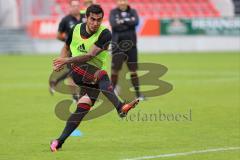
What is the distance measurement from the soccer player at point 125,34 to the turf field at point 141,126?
36.6 inches

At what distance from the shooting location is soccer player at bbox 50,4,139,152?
30.7ft

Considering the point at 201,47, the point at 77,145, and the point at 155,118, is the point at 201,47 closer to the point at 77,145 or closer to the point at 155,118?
the point at 155,118

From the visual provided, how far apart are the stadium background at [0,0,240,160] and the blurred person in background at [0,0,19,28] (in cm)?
6

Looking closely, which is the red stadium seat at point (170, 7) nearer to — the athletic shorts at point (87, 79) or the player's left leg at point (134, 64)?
the player's left leg at point (134, 64)

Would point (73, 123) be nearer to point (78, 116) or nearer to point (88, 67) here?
point (78, 116)

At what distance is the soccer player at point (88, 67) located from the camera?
9.34m

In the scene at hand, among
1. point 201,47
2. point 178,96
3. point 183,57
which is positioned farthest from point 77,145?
point 201,47

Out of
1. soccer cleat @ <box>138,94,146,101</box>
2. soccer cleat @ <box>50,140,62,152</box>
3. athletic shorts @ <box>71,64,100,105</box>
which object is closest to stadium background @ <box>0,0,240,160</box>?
soccer cleat @ <box>50,140,62,152</box>

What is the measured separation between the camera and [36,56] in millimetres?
32906

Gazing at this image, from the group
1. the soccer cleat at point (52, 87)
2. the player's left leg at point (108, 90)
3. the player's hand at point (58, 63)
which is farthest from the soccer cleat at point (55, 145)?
the soccer cleat at point (52, 87)

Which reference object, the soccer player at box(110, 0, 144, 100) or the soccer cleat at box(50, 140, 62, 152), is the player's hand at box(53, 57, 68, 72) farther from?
the soccer player at box(110, 0, 144, 100)

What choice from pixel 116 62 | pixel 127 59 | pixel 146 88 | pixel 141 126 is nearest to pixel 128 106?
pixel 141 126

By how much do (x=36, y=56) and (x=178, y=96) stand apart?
673 inches

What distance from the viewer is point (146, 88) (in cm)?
1820
